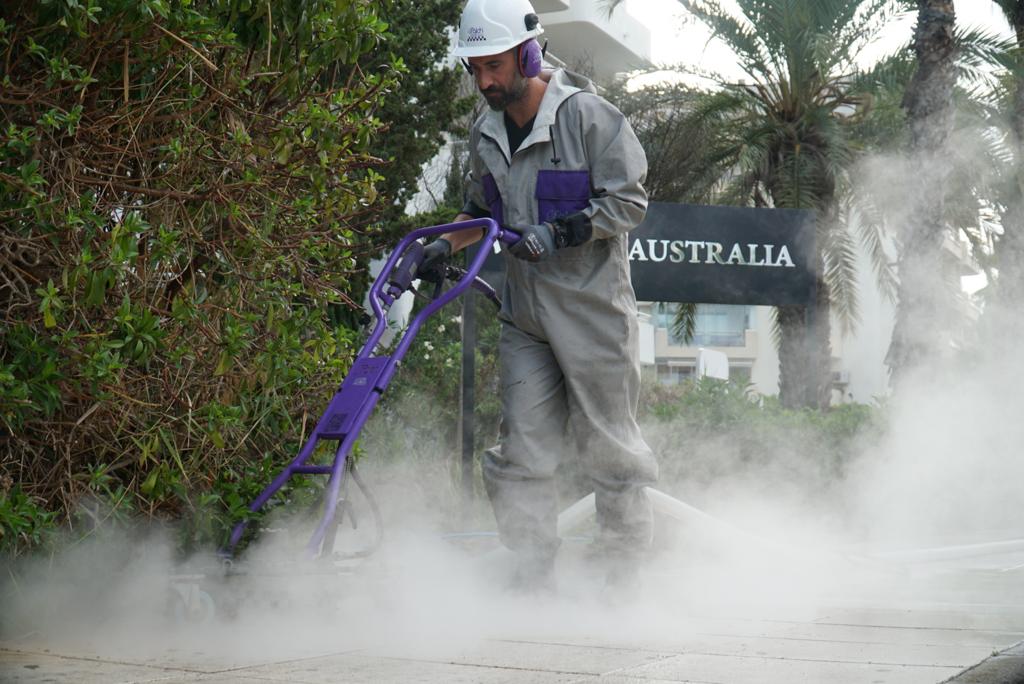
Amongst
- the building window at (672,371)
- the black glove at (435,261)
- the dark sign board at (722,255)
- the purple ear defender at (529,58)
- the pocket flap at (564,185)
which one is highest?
the building window at (672,371)

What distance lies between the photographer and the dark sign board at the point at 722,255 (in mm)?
8695

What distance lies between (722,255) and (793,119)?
392 inches

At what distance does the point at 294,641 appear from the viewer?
328 cm

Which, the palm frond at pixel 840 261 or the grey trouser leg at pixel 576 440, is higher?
the palm frond at pixel 840 261

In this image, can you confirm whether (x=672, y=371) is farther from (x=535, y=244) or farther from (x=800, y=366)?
(x=535, y=244)

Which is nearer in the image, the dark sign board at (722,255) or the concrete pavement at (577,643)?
the concrete pavement at (577,643)

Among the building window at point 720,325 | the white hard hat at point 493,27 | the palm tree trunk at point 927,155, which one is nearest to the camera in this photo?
the white hard hat at point 493,27

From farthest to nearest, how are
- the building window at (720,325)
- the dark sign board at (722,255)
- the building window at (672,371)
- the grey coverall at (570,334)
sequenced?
1. the building window at (720,325)
2. the building window at (672,371)
3. the dark sign board at (722,255)
4. the grey coverall at (570,334)

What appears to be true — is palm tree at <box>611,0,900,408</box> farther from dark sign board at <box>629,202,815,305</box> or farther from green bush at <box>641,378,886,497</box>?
green bush at <box>641,378,886,497</box>

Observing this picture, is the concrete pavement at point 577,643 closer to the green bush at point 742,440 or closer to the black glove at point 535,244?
the black glove at point 535,244

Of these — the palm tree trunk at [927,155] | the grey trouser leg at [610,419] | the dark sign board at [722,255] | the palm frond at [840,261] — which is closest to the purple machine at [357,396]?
the grey trouser leg at [610,419]

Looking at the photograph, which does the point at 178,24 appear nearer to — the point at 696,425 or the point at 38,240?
the point at 38,240

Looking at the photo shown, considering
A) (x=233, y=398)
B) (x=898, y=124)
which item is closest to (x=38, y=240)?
(x=233, y=398)

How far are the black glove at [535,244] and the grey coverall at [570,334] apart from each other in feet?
0.65
